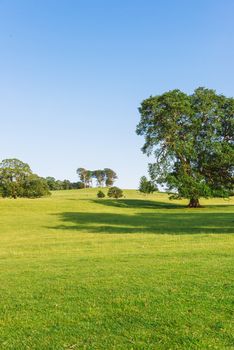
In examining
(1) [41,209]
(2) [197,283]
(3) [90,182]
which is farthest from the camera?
(3) [90,182]

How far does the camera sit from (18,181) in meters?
88.9

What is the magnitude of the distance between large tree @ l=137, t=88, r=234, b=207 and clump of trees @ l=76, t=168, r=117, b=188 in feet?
400

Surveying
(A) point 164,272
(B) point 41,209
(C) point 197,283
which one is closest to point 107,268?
(A) point 164,272

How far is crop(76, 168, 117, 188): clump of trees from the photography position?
183250 millimetres

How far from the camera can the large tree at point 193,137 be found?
59.4 metres

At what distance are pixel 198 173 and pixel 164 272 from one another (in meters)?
50.1

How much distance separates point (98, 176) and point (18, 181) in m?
97.6

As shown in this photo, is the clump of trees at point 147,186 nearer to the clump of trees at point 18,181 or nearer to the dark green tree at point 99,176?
the clump of trees at point 18,181

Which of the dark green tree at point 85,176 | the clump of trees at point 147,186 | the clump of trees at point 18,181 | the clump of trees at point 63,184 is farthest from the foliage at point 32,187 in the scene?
the dark green tree at point 85,176

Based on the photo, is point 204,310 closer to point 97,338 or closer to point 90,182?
point 97,338

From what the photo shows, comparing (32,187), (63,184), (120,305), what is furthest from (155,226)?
(63,184)

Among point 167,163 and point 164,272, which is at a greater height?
point 167,163

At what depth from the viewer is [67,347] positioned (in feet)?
21.0

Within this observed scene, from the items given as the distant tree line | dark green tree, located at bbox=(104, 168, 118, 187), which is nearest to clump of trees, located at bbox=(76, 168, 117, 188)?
dark green tree, located at bbox=(104, 168, 118, 187)
